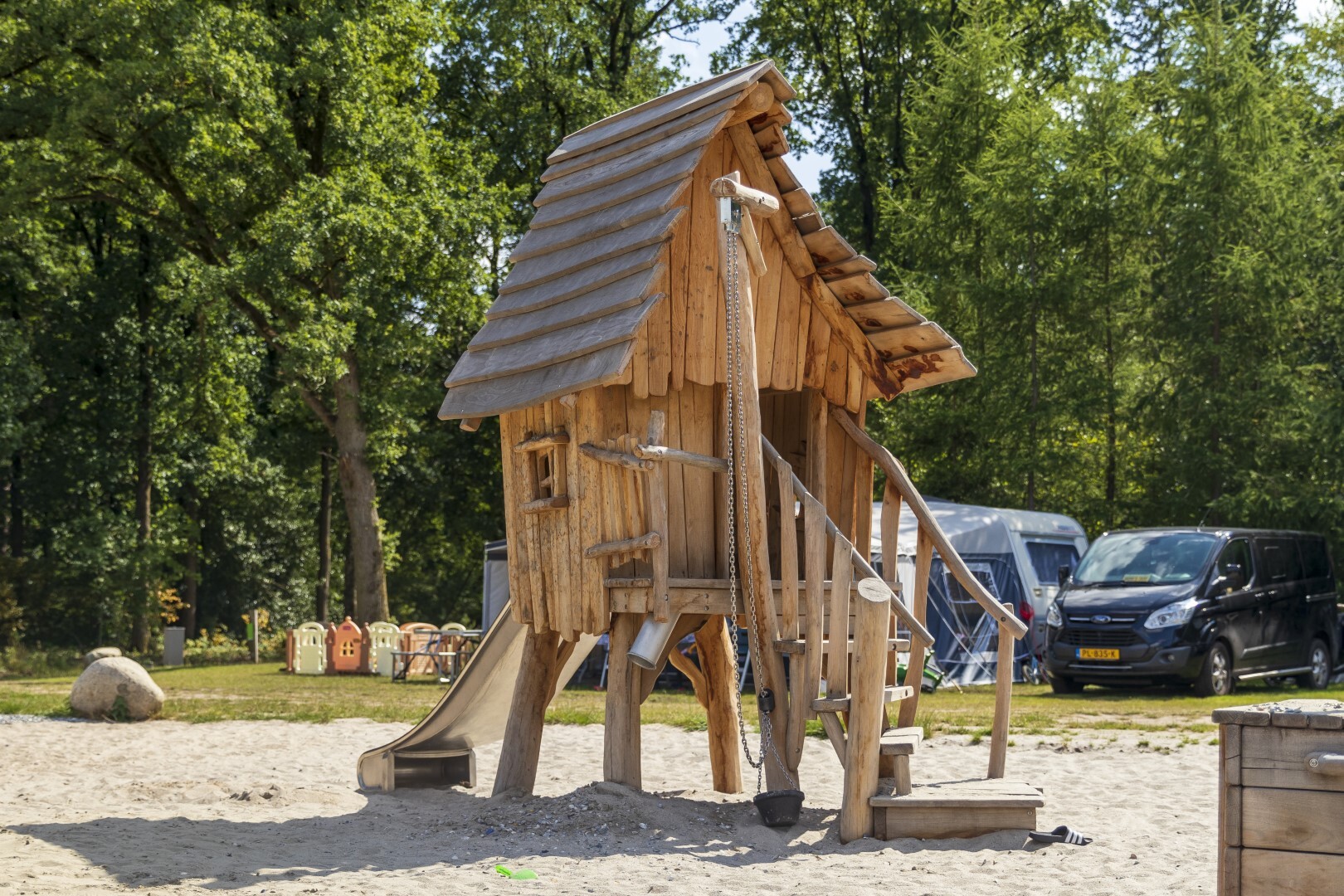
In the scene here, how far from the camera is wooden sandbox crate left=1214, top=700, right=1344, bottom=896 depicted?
462 cm

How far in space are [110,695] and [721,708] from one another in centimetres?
789

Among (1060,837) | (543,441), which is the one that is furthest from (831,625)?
(543,441)

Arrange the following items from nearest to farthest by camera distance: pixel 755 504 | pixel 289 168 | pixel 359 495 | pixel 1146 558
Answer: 1. pixel 755 504
2. pixel 1146 558
3. pixel 289 168
4. pixel 359 495

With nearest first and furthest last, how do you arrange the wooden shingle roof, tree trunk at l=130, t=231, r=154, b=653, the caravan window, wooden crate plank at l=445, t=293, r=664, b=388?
wooden crate plank at l=445, t=293, r=664, b=388 < the wooden shingle roof < the caravan window < tree trunk at l=130, t=231, r=154, b=653

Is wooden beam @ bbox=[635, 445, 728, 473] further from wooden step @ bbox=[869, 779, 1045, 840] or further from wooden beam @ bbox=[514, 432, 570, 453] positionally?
wooden step @ bbox=[869, 779, 1045, 840]

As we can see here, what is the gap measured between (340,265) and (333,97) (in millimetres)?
3129

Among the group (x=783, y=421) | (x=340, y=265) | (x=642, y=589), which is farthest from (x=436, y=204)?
(x=642, y=589)

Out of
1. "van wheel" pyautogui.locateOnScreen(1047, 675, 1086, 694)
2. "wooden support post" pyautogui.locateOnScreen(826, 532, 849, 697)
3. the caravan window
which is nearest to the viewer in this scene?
"wooden support post" pyautogui.locateOnScreen(826, 532, 849, 697)

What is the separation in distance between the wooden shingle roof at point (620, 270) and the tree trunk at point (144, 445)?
2476cm

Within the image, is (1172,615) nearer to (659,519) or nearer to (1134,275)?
(1134,275)

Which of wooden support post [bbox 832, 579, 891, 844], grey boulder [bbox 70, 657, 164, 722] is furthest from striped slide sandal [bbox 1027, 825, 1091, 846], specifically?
grey boulder [bbox 70, 657, 164, 722]

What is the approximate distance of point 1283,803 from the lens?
4.70 m

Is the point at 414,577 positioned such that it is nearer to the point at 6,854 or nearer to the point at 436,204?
the point at 436,204

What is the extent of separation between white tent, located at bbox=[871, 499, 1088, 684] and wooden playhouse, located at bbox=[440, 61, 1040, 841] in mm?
10149
